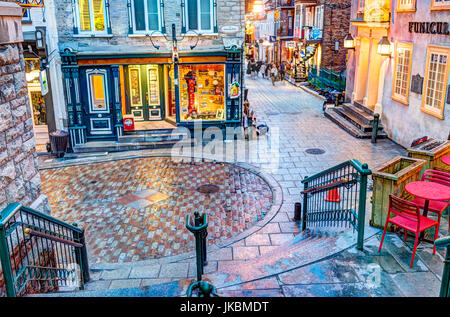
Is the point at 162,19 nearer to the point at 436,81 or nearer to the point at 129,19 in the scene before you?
the point at 129,19

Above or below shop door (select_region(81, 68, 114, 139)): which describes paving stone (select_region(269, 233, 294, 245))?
below

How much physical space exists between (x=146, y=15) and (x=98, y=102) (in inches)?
154

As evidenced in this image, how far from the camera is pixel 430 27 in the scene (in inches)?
518

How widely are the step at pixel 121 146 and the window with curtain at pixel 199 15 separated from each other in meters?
4.57

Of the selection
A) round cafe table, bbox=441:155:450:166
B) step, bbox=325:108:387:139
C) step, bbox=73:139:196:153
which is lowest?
step, bbox=73:139:196:153

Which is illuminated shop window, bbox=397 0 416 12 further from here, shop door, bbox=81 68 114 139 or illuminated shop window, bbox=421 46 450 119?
shop door, bbox=81 68 114 139

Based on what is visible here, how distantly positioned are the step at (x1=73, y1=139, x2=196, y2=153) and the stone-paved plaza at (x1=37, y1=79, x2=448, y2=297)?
1.48ft

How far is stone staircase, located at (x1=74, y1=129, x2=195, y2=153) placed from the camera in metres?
16.1

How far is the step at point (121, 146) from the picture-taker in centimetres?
1603

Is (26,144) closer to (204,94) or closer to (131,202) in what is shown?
(131,202)

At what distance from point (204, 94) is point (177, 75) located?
1.44 metres

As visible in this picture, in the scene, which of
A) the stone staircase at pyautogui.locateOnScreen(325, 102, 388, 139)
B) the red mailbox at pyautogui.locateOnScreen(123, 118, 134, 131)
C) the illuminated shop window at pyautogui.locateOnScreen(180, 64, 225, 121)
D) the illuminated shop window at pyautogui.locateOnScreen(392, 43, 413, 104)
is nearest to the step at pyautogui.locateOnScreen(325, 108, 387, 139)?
the stone staircase at pyautogui.locateOnScreen(325, 102, 388, 139)

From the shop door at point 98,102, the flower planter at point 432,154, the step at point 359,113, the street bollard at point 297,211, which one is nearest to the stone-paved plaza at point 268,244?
the street bollard at point 297,211
